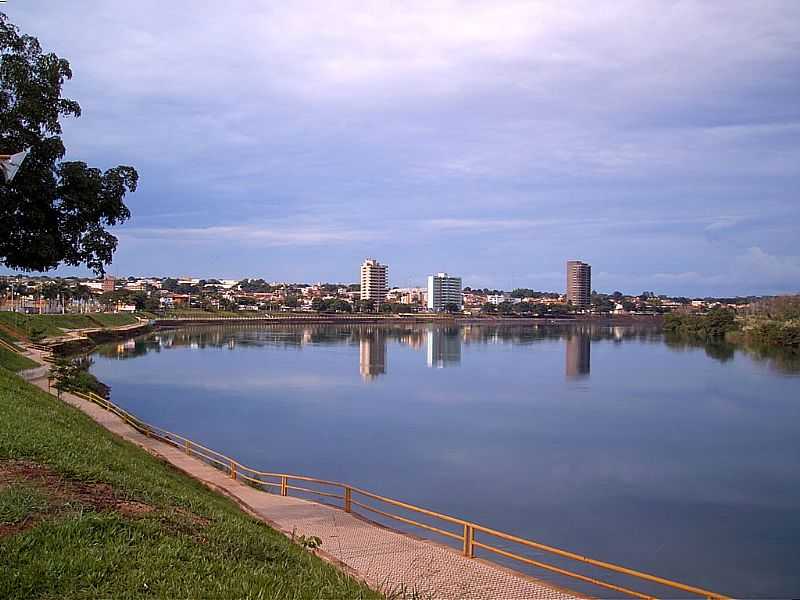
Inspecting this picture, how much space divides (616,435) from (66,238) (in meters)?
24.1

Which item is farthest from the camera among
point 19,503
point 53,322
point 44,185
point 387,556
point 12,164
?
point 53,322

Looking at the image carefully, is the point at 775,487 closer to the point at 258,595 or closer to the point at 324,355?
the point at 258,595

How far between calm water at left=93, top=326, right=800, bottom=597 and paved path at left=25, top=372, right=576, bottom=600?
5.63 metres

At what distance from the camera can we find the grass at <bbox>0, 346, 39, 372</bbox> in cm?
3372

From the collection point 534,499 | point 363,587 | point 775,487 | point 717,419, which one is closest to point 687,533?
point 534,499

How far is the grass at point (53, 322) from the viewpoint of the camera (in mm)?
57825

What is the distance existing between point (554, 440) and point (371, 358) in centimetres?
4554

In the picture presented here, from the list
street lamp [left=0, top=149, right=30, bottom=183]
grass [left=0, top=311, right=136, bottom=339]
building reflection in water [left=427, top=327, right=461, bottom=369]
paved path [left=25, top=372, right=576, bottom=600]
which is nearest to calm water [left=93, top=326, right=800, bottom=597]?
building reflection in water [left=427, top=327, right=461, bottom=369]

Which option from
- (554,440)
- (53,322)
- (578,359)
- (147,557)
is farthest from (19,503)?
(53,322)

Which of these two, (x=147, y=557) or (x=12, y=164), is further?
(x=12, y=164)

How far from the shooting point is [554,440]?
31656mm

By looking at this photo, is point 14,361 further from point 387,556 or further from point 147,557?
point 147,557

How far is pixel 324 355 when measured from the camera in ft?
257

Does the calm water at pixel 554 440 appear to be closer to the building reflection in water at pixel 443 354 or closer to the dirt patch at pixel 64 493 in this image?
the building reflection in water at pixel 443 354
